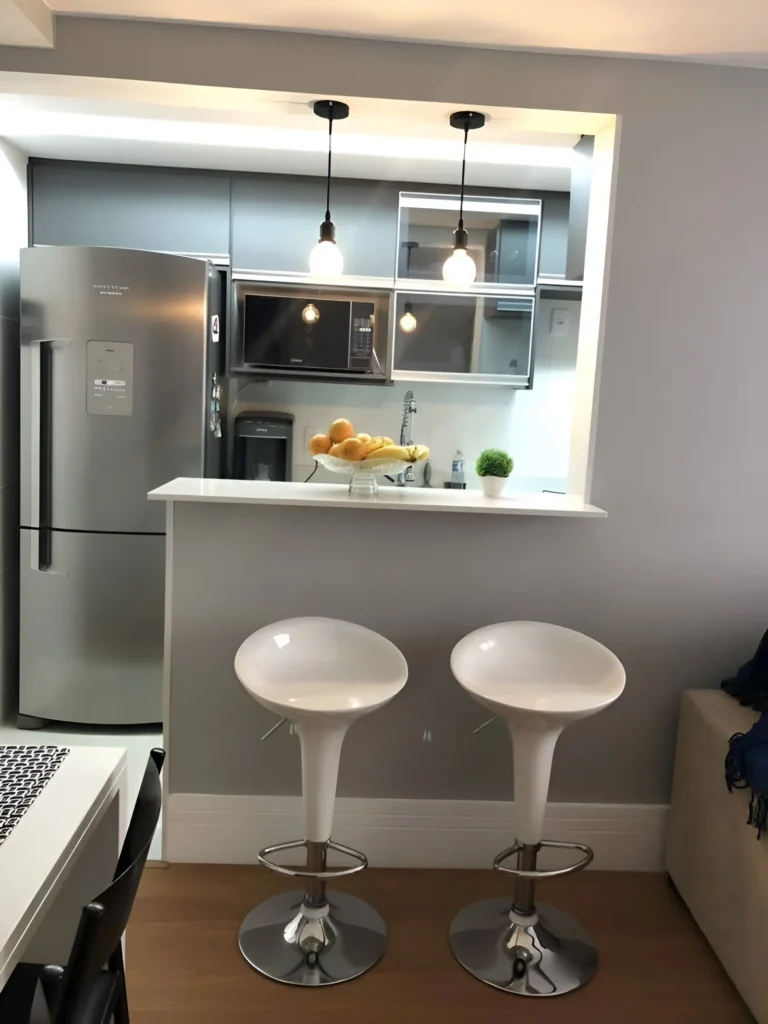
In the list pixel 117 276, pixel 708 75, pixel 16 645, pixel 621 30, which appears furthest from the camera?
pixel 16 645

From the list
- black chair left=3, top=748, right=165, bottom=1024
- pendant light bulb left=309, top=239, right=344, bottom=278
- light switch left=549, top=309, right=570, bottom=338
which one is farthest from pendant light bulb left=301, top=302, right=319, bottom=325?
black chair left=3, top=748, right=165, bottom=1024

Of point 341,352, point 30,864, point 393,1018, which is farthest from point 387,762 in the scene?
point 341,352

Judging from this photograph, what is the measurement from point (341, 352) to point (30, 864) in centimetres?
273

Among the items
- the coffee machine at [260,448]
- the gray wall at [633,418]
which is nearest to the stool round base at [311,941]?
the gray wall at [633,418]

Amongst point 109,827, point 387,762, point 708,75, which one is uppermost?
point 708,75

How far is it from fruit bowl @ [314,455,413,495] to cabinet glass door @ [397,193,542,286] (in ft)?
5.17

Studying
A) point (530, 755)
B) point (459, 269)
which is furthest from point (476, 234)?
point (530, 755)

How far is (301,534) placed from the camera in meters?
2.29

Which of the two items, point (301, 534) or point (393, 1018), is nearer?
point (393, 1018)

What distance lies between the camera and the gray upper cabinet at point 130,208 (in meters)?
3.36

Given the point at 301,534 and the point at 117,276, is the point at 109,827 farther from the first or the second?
the point at 117,276

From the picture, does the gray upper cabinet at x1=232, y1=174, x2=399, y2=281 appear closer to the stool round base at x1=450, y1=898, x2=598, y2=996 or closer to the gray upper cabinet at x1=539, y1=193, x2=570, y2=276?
the gray upper cabinet at x1=539, y1=193, x2=570, y2=276

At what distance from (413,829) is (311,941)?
0.52 metres

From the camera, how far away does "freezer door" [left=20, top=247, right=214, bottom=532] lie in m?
3.02
